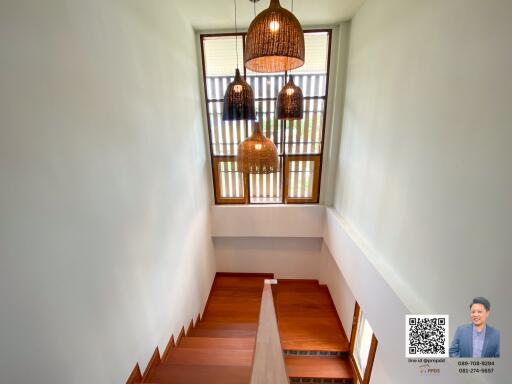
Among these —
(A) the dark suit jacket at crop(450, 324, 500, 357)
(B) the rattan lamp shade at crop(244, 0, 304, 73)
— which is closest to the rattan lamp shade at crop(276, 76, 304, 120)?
(B) the rattan lamp shade at crop(244, 0, 304, 73)

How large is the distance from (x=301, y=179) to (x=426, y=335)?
9.16ft

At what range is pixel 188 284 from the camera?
9.33 ft

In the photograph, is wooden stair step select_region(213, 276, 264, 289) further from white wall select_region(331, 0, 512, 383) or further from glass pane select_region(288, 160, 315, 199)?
white wall select_region(331, 0, 512, 383)

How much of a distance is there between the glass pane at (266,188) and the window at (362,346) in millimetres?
2164

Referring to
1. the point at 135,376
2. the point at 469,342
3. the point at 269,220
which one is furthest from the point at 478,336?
the point at 269,220

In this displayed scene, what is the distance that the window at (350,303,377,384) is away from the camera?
2496mm

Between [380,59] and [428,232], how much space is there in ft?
5.81

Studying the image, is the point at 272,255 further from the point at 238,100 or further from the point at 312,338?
the point at 238,100

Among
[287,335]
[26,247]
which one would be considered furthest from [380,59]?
[287,335]

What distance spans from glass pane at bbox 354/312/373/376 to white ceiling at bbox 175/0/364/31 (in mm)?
3809

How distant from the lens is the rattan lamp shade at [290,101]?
190 cm

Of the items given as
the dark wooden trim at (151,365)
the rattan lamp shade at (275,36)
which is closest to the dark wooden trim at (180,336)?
the dark wooden trim at (151,365)

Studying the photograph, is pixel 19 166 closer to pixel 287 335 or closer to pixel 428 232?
pixel 428 232

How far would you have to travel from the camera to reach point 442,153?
4.69 ft
